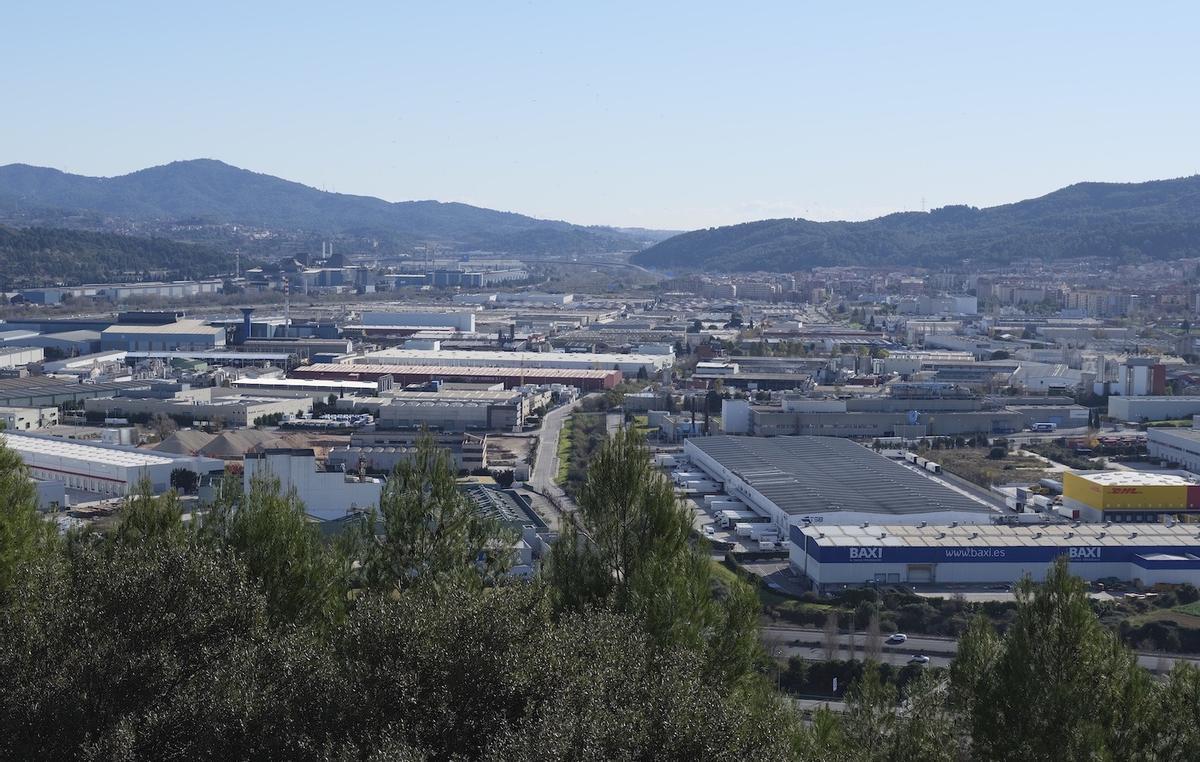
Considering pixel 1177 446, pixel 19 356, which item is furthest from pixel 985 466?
pixel 19 356

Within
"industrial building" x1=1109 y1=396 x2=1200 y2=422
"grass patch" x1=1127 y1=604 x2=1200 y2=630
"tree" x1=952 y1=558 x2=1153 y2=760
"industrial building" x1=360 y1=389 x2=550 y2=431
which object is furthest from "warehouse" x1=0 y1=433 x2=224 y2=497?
"industrial building" x1=1109 y1=396 x2=1200 y2=422

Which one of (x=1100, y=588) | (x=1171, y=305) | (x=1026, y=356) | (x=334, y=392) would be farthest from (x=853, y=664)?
(x=1171, y=305)

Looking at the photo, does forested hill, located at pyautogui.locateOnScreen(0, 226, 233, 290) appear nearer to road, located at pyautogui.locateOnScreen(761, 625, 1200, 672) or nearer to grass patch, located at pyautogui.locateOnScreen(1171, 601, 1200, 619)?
road, located at pyautogui.locateOnScreen(761, 625, 1200, 672)

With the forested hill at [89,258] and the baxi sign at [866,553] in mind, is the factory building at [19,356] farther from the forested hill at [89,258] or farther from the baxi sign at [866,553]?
the baxi sign at [866,553]

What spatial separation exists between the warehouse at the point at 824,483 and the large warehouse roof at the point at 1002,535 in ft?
0.88

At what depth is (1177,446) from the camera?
12.0m

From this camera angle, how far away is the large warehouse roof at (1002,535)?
7953mm

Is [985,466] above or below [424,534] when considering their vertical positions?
below

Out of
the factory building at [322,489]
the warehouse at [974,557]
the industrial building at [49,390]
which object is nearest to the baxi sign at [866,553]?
the warehouse at [974,557]

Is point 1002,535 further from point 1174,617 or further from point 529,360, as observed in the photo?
point 529,360

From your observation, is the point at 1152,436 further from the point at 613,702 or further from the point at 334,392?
the point at 613,702

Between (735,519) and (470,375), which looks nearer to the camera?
(735,519)

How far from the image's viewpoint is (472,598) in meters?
2.71

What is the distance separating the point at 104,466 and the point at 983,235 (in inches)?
1624
